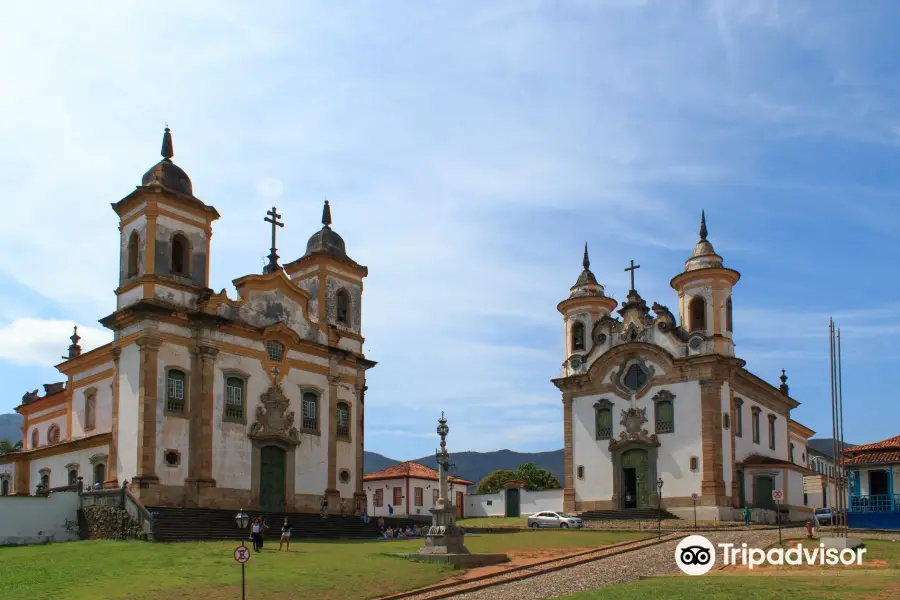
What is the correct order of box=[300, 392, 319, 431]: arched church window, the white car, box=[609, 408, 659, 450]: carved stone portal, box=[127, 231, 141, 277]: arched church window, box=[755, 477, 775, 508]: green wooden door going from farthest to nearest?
box=[609, 408, 659, 450]: carved stone portal, box=[755, 477, 775, 508]: green wooden door, the white car, box=[300, 392, 319, 431]: arched church window, box=[127, 231, 141, 277]: arched church window

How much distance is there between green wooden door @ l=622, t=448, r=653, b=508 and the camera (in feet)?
162

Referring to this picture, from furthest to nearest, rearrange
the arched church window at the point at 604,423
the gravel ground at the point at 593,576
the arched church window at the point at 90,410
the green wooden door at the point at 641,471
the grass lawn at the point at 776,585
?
the arched church window at the point at 604,423 → the green wooden door at the point at 641,471 → the arched church window at the point at 90,410 → the gravel ground at the point at 593,576 → the grass lawn at the point at 776,585

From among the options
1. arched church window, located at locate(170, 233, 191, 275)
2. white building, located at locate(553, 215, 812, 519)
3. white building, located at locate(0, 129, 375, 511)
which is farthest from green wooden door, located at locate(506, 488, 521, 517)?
arched church window, located at locate(170, 233, 191, 275)

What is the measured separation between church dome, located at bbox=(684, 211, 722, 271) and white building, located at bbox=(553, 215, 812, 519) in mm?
55

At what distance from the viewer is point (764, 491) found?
50188 mm

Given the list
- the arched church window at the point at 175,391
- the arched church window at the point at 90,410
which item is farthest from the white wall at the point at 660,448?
the arched church window at the point at 90,410

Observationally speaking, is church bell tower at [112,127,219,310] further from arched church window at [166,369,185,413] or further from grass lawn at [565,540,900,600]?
grass lawn at [565,540,900,600]

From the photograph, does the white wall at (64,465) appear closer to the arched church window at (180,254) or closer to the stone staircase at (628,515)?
the arched church window at (180,254)

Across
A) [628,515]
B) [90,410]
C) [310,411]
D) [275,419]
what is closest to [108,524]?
[275,419]

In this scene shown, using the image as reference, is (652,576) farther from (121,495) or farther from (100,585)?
(121,495)

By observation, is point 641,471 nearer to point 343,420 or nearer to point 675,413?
point 675,413

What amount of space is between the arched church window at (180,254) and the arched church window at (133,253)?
1.41m

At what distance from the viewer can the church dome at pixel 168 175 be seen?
126ft

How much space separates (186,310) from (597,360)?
23.7m
